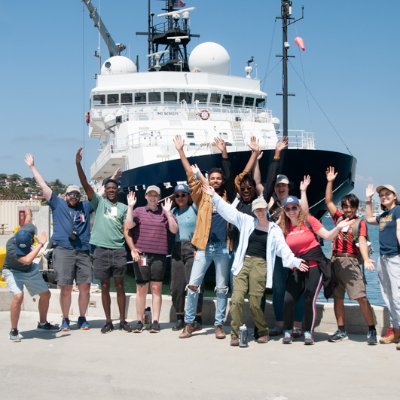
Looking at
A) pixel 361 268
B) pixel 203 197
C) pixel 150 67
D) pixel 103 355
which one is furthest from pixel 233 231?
pixel 150 67

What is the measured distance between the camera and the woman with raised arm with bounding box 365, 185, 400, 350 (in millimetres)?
5469

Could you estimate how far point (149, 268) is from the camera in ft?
20.1

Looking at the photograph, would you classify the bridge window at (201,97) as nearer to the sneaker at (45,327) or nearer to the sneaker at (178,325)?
the sneaker at (178,325)

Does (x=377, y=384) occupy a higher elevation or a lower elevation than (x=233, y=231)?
lower

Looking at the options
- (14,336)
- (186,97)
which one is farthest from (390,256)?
(186,97)

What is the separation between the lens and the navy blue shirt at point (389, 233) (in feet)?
18.0

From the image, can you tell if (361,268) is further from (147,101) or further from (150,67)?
(150,67)

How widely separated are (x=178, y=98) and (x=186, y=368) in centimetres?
1602

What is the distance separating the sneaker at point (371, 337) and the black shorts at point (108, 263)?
2.59m

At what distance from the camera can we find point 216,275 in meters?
5.89

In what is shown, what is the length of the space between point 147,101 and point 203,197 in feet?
48.7

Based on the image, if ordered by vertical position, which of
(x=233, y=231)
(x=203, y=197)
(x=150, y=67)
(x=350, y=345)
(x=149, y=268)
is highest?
(x=150, y=67)

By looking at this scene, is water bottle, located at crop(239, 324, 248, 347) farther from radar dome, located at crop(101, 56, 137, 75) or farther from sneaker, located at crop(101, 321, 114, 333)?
radar dome, located at crop(101, 56, 137, 75)

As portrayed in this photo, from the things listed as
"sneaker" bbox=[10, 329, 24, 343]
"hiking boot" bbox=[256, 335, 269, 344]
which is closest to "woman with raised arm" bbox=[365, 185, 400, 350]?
"hiking boot" bbox=[256, 335, 269, 344]
